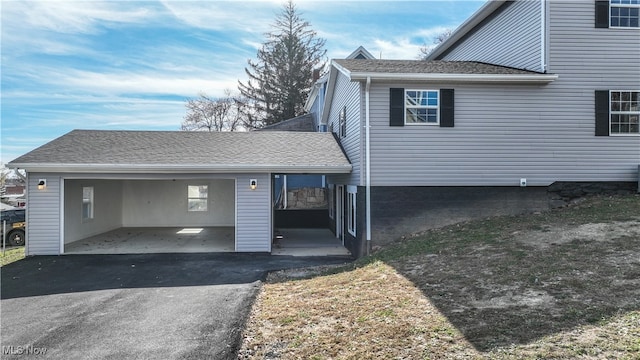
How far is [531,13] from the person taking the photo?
1079 centimetres

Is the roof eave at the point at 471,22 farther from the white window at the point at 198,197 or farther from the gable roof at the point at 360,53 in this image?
the white window at the point at 198,197

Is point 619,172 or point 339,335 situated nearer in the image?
point 339,335

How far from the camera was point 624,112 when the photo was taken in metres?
10.5

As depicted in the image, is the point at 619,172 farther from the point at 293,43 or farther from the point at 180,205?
the point at 293,43

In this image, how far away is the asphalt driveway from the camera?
4875 millimetres

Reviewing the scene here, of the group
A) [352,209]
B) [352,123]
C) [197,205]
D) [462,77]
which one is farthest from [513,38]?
[197,205]

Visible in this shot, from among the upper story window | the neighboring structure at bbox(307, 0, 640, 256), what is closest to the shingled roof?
the neighboring structure at bbox(307, 0, 640, 256)

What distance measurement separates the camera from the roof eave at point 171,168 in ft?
35.8

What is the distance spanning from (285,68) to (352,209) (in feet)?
84.9

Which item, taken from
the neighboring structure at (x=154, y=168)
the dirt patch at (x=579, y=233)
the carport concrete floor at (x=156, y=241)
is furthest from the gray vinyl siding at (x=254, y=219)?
the dirt patch at (x=579, y=233)

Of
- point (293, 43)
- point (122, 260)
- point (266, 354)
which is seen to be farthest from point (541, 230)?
point (293, 43)

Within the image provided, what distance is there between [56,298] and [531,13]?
1325cm

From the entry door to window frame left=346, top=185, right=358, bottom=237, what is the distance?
1313 millimetres

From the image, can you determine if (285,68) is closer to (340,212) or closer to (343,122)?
(343,122)
